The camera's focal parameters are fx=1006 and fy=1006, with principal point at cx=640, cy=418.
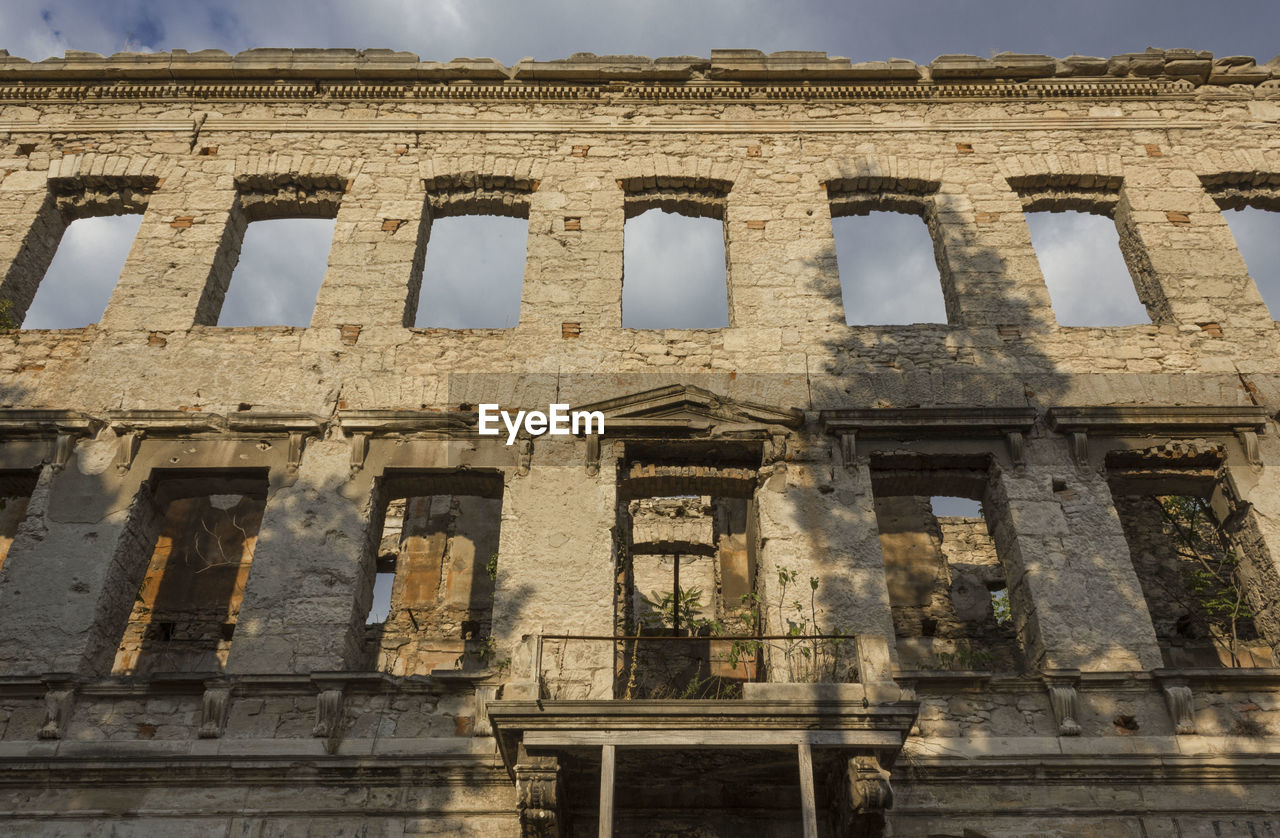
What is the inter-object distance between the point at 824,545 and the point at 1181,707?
2841 mm

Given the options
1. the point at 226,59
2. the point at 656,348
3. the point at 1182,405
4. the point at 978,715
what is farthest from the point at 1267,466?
the point at 226,59

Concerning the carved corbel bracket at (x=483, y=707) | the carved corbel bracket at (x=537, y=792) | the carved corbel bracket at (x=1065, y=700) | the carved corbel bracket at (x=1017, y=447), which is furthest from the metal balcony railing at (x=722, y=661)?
the carved corbel bracket at (x=1017, y=447)

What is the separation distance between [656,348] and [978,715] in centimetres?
432

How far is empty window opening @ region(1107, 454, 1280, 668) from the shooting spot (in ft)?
27.8

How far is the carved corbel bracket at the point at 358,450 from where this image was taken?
28.8 feet

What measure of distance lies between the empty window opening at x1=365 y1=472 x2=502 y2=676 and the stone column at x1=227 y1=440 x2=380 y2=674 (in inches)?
109

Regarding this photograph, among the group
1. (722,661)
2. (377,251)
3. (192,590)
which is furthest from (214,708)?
(192,590)

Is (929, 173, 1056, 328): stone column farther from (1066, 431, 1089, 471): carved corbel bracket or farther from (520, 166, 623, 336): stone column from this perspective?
(520, 166, 623, 336): stone column

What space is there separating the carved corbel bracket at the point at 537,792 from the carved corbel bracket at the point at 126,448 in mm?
4641

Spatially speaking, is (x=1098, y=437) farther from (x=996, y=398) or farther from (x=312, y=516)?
(x=312, y=516)

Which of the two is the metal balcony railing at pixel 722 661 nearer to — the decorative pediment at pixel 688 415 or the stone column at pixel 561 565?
the stone column at pixel 561 565

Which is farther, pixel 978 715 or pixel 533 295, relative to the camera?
pixel 533 295

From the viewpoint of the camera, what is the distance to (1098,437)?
8.91 meters

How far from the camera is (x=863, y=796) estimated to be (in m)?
6.38
